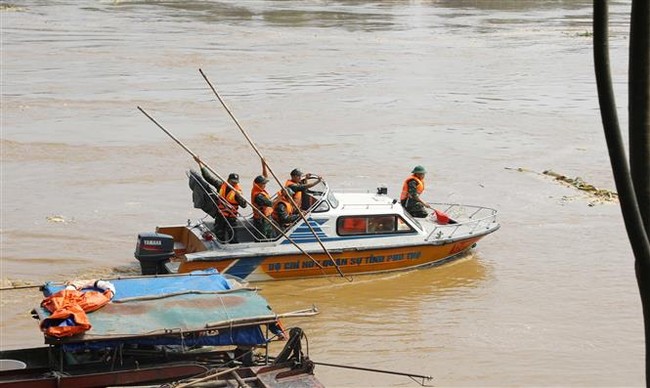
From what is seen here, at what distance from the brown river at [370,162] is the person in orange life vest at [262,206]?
2.76 ft

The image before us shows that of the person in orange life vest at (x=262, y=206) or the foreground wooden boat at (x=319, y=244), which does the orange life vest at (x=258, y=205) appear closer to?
the person in orange life vest at (x=262, y=206)

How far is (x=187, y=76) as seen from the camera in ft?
129

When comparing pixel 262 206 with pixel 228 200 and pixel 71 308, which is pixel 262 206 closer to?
pixel 228 200

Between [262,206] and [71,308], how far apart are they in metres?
5.99

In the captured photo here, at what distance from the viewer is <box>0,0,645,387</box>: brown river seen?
14172 millimetres

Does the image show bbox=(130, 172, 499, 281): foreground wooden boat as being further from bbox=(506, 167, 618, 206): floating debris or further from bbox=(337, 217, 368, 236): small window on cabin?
bbox=(506, 167, 618, 206): floating debris

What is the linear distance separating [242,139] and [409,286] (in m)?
12.4

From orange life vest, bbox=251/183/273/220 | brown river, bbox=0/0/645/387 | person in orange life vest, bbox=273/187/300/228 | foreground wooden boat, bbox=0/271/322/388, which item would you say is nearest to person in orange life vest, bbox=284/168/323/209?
person in orange life vest, bbox=273/187/300/228

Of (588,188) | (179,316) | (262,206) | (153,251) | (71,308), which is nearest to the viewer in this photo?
(71,308)

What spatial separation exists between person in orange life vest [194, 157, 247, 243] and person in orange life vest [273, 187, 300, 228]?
21.0 inches

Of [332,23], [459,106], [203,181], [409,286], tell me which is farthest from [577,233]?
[332,23]

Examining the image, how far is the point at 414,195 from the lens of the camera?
1702 centimetres

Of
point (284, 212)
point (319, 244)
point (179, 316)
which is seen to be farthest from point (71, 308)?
point (319, 244)

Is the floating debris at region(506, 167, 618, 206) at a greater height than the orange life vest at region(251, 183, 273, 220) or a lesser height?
lesser
